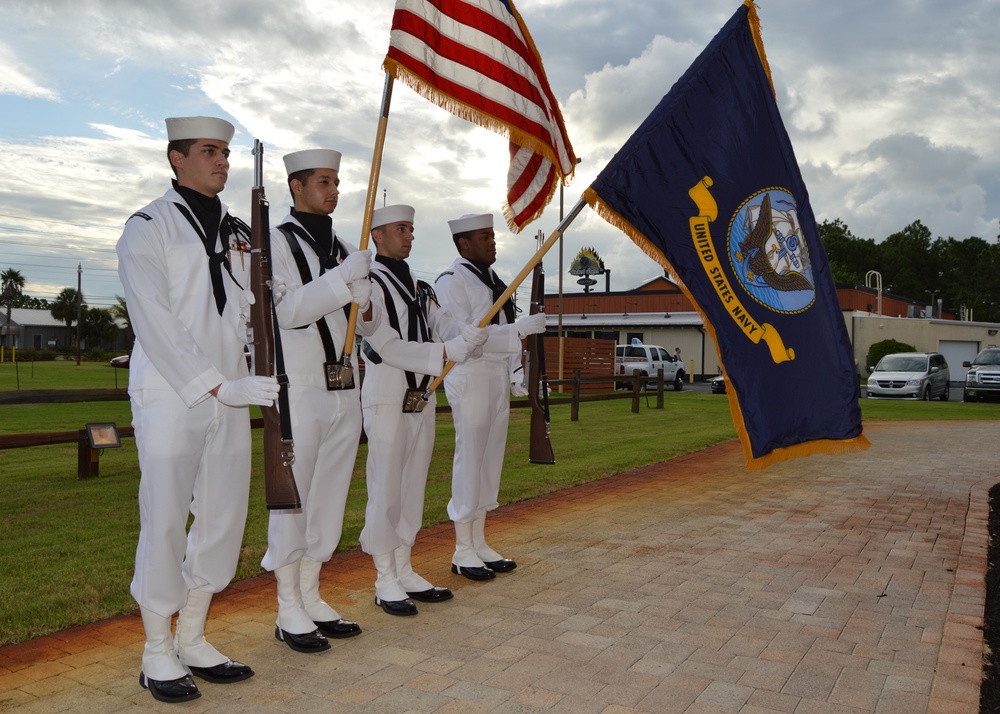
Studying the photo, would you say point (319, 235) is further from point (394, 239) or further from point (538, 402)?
point (538, 402)

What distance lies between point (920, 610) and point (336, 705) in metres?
3.60

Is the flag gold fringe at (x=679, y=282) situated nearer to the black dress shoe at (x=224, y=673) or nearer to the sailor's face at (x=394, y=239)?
the sailor's face at (x=394, y=239)

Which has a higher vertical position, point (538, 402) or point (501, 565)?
point (538, 402)

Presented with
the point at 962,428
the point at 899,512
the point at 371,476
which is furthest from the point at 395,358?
the point at 962,428

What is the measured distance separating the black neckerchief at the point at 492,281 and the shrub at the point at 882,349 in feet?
128

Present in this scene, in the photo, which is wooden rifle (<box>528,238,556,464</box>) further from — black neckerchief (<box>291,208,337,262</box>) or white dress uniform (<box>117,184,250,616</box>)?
white dress uniform (<box>117,184,250,616</box>)

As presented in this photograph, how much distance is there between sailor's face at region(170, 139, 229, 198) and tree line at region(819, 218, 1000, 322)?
95592 millimetres

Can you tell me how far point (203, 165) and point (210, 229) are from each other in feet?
0.93

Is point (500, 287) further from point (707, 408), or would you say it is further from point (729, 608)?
point (707, 408)

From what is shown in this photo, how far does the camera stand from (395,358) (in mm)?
4844

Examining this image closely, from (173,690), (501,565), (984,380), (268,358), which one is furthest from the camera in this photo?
(984,380)

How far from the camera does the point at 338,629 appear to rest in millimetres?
4477

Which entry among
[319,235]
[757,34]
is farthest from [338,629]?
[757,34]

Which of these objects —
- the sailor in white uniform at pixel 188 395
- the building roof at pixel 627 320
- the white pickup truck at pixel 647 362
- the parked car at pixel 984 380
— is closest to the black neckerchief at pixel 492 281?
the sailor in white uniform at pixel 188 395
